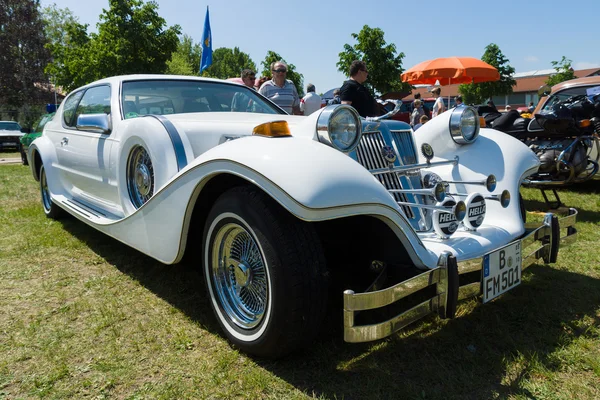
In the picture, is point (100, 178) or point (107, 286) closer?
point (107, 286)

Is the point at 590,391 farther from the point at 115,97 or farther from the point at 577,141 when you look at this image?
the point at 577,141

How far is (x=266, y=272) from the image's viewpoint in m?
1.99

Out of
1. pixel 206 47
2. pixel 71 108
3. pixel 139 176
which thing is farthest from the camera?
pixel 206 47

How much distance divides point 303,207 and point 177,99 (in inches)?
89.5

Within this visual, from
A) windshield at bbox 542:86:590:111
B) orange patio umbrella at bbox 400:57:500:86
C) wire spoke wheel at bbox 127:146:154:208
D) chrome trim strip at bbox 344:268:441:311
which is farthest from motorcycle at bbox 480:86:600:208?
orange patio umbrella at bbox 400:57:500:86

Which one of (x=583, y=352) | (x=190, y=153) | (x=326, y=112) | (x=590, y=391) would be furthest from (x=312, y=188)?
(x=583, y=352)

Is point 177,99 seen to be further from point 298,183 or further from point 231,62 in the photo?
point 231,62

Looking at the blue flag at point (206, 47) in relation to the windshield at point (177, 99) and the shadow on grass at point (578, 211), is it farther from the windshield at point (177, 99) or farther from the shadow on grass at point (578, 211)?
the shadow on grass at point (578, 211)

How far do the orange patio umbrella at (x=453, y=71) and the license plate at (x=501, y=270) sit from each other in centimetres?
932

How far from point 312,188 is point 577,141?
5.06 m

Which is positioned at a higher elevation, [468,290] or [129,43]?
[129,43]

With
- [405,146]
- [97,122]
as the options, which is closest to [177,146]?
[97,122]

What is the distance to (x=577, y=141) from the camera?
550 cm

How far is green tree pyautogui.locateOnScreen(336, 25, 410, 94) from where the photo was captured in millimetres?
24234
